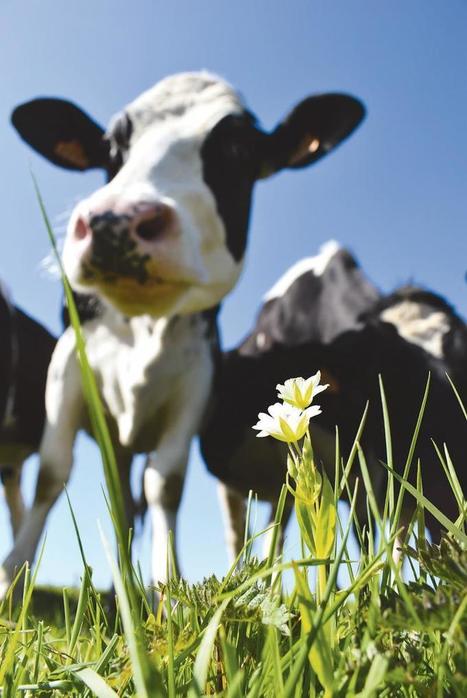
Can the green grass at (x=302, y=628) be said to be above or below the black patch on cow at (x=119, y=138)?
below

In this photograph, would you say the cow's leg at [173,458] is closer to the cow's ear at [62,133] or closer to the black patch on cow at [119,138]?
the black patch on cow at [119,138]

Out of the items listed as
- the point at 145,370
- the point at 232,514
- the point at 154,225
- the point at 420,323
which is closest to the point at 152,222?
the point at 154,225

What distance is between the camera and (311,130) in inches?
84.2

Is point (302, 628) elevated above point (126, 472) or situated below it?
above

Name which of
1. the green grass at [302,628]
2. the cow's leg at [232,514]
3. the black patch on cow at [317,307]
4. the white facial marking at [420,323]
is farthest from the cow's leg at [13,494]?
the green grass at [302,628]

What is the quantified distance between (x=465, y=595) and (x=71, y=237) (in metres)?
1.31

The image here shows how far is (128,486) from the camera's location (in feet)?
6.12

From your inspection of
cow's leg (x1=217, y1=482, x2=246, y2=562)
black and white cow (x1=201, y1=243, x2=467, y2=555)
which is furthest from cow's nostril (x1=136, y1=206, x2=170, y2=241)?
cow's leg (x1=217, y1=482, x2=246, y2=562)

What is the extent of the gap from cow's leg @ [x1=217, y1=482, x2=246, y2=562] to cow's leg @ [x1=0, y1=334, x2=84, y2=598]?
1.11 metres

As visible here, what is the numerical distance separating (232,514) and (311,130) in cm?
152

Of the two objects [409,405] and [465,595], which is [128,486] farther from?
[465,595]

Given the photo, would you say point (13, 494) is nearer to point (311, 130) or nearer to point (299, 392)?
point (311, 130)

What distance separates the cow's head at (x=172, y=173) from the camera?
1381mm

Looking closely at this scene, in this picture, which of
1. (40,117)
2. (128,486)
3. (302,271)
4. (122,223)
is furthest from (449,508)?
(40,117)
